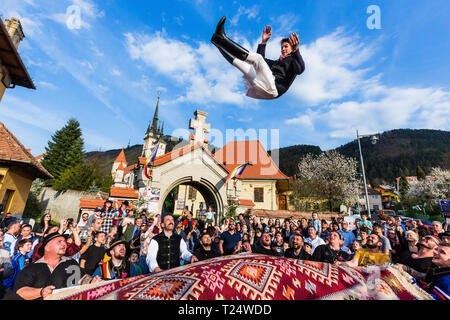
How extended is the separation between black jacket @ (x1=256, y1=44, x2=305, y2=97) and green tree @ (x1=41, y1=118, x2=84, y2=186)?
3789 centimetres

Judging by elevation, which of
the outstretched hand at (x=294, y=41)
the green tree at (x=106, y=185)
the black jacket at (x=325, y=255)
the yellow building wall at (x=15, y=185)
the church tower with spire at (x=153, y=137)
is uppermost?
the church tower with spire at (x=153, y=137)

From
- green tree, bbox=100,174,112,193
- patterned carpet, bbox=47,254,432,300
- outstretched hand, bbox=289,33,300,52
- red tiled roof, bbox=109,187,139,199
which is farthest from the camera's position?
green tree, bbox=100,174,112,193

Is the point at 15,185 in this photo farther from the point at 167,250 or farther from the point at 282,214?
the point at 282,214

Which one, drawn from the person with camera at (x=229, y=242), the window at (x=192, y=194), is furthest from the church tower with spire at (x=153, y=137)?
the person with camera at (x=229, y=242)

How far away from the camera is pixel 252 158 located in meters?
33.9

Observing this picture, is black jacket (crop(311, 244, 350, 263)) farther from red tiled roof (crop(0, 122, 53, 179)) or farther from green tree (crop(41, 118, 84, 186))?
green tree (crop(41, 118, 84, 186))

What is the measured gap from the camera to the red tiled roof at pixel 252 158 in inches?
1187

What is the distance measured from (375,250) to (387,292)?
Answer: 2815mm

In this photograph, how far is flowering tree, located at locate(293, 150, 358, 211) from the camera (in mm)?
29117

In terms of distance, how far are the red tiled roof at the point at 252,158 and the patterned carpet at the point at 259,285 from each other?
89.4 ft

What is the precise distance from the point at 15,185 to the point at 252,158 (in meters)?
27.6

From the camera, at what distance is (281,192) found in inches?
1287

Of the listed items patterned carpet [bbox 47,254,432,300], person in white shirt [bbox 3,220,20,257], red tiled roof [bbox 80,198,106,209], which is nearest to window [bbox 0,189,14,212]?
red tiled roof [bbox 80,198,106,209]

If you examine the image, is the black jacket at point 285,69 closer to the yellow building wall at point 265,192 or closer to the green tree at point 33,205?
the green tree at point 33,205
